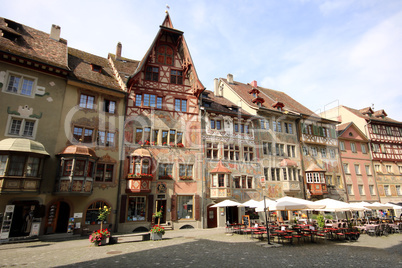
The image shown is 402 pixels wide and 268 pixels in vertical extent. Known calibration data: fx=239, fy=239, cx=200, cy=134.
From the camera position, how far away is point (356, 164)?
33.1 metres

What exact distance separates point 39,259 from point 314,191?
2651cm

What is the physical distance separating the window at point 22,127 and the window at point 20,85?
1995 millimetres

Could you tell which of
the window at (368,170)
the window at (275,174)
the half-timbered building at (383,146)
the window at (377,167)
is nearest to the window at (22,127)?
the window at (275,174)

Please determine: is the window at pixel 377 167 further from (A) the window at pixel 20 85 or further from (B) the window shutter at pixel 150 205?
(A) the window at pixel 20 85

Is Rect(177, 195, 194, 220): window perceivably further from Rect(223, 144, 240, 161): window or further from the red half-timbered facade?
Rect(223, 144, 240, 161): window

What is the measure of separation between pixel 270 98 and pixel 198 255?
2642 cm

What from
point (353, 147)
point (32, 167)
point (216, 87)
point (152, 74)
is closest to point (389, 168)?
point (353, 147)

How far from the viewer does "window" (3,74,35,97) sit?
673 inches

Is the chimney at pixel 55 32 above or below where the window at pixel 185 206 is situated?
above

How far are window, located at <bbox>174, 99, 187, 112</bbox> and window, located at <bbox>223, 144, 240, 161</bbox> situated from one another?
5.85 metres

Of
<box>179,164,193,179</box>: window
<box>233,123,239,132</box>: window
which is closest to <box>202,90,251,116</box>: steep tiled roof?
<box>233,123,239,132</box>: window

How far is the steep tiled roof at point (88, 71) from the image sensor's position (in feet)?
66.7

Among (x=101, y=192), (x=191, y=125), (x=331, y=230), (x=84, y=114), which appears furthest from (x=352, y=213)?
(x=84, y=114)

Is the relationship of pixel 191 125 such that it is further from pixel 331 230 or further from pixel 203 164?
pixel 331 230
